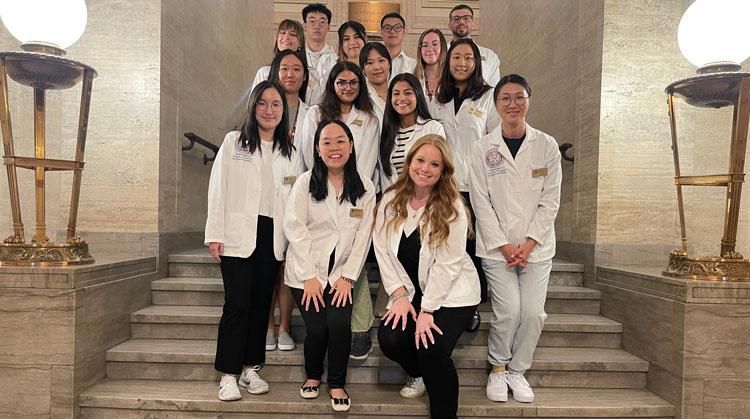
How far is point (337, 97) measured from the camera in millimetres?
3029

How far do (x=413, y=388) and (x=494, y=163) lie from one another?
1.34 metres

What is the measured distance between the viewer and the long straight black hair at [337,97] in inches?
117

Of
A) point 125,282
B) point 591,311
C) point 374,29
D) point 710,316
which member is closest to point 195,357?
point 125,282

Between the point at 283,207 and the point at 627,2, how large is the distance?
2851mm

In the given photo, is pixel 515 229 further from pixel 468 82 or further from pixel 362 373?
pixel 362 373

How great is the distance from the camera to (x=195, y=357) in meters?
3.00

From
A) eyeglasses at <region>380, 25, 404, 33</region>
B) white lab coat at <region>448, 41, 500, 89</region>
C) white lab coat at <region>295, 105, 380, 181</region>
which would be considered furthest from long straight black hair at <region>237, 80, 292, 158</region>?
white lab coat at <region>448, 41, 500, 89</region>

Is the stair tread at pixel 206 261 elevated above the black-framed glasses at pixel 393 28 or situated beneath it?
situated beneath

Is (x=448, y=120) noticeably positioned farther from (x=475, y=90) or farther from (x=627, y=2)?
(x=627, y=2)

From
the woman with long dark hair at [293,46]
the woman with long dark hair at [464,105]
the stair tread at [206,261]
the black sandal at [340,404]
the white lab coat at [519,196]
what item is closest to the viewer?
the black sandal at [340,404]

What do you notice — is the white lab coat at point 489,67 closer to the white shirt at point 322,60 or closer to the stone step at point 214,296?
the white shirt at point 322,60

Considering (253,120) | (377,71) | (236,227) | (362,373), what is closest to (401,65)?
(377,71)

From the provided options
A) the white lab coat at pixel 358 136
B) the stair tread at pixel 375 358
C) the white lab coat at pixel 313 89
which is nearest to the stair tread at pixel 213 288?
the stair tread at pixel 375 358

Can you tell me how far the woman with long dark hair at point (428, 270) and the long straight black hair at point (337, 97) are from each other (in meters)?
0.59
